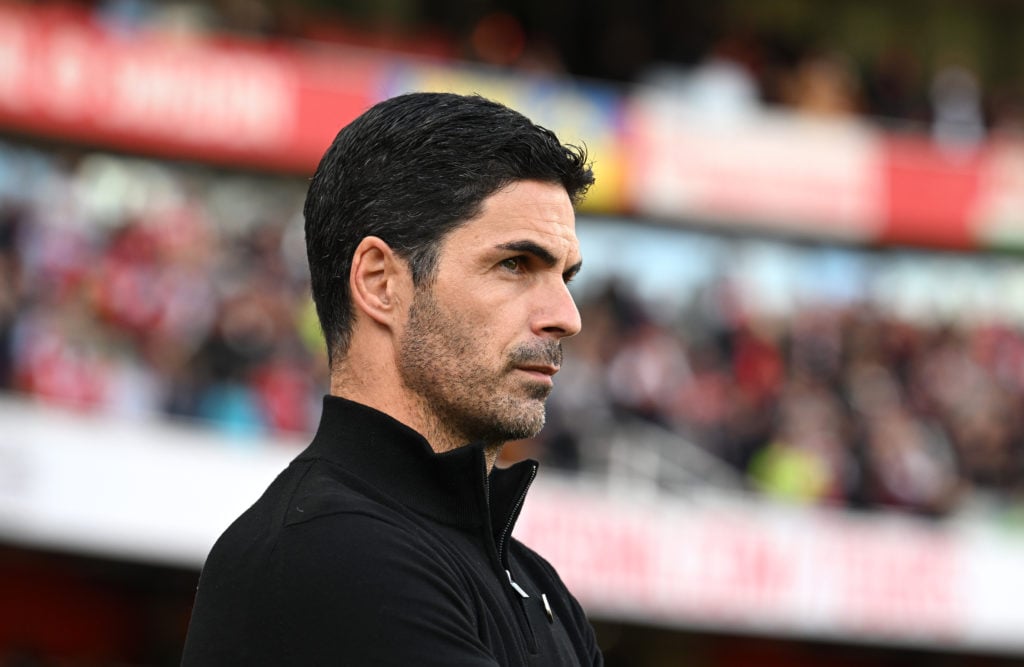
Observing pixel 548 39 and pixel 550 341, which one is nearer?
pixel 550 341

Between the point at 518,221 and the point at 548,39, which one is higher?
the point at 548,39

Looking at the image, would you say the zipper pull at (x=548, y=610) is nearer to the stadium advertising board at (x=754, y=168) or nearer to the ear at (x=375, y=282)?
the ear at (x=375, y=282)

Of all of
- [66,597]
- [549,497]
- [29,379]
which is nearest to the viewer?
[29,379]

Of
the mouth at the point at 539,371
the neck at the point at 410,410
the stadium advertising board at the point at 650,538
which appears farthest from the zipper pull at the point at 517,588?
the stadium advertising board at the point at 650,538

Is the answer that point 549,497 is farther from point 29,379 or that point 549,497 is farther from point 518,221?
point 518,221

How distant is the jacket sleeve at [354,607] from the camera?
5.43 feet

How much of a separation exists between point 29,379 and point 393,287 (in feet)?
30.3

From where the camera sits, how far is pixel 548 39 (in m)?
17.8

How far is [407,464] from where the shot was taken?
1.88 m

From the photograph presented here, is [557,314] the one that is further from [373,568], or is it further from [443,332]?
[373,568]

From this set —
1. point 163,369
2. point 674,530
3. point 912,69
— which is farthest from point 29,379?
point 912,69

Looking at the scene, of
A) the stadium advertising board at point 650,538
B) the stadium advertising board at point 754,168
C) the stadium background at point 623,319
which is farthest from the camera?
the stadium advertising board at point 754,168

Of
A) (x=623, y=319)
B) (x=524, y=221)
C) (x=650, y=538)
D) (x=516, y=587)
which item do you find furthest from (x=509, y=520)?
(x=623, y=319)

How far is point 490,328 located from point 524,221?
13cm
